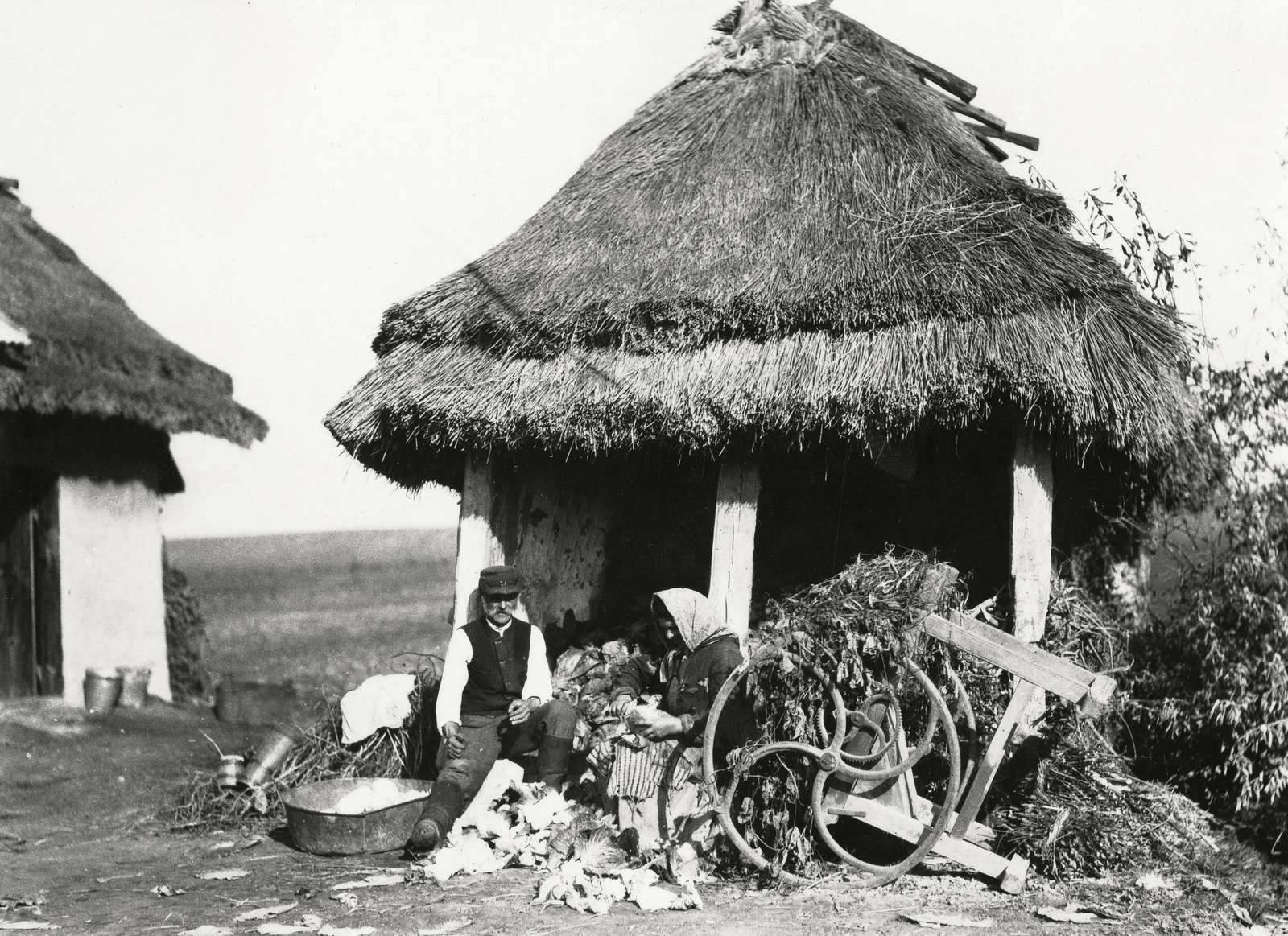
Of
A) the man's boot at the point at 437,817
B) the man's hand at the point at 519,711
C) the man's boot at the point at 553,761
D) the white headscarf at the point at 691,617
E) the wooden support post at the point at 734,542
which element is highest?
the wooden support post at the point at 734,542

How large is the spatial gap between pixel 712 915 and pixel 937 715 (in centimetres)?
124

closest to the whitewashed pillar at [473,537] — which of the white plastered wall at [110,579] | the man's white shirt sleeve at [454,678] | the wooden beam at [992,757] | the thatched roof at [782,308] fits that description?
the thatched roof at [782,308]

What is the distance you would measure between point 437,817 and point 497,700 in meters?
0.86

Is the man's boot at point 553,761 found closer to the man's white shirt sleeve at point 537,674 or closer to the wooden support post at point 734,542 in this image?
the man's white shirt sleeve at point 537,674

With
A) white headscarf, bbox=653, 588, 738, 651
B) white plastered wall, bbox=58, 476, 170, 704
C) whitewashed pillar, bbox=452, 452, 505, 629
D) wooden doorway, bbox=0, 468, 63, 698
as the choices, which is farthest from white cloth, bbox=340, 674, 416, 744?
wooden doorway, bbox=0, 468, 63, 698

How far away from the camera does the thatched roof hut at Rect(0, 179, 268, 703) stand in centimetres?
995

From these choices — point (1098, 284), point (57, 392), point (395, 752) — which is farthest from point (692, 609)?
point (57, 392)

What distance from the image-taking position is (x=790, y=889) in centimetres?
493

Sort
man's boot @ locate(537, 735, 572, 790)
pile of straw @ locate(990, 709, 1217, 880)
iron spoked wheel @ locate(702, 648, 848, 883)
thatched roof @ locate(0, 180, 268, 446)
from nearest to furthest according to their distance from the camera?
1. iron spoked wheel @ locate(702, 648, 848, 883)
2. pile of straw @ locate(990, 709, 1217, 880)
3. man's boot @ locate(537, 735, 572, 790)
4. thatched roof @ locate(0, 180, 268, 446)

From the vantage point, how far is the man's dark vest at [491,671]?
6336mm

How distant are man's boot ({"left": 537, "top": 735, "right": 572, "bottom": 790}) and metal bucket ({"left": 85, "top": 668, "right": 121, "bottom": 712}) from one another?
5.53 metres

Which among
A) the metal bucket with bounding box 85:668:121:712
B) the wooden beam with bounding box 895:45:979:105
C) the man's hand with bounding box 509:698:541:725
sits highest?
the wooden beam with bounding box 895:45:979:105

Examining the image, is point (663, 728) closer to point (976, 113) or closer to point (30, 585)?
point (976, 113)

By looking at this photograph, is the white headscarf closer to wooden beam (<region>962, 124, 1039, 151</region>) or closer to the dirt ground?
the dirt ground
